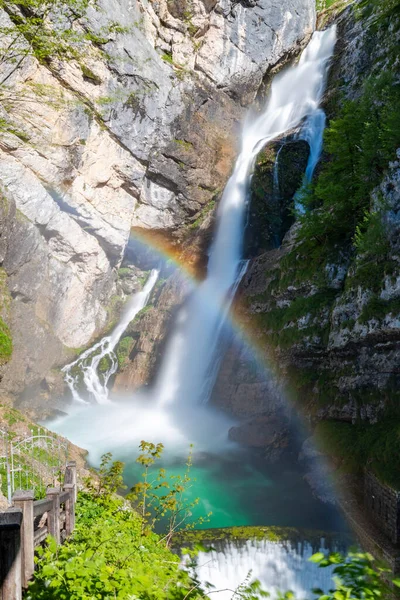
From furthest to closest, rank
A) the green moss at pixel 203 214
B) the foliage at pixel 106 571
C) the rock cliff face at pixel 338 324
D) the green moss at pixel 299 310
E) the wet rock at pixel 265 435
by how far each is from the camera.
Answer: the green moss at pixel 203 214 < the green moss at pixel 299 310 < the wet rock at pixel 265 435 < the rock cliff face at pixel 338 324 < the foliage at pixel 106 571

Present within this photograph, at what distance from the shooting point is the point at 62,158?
894 inches

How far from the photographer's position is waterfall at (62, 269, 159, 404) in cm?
2305

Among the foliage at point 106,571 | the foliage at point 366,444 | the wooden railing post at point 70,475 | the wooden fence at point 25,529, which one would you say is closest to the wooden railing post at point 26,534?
the wooden fence at point 25,529

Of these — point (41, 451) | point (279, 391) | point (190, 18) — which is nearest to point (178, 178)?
point (190, 18)

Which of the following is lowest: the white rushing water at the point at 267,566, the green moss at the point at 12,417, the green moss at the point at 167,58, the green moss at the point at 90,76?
the white rushing water at the point at 267,566

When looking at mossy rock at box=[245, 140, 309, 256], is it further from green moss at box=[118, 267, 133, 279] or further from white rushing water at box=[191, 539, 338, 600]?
white rushing water at box=[191, 539, 338, 600]

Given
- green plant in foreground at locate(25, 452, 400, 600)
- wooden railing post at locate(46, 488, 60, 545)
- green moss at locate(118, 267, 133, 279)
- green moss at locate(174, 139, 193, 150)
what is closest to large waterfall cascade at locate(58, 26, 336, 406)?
green moss at locate(118, 267, 133, 279)

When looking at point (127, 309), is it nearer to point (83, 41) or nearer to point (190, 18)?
point (83, 41)

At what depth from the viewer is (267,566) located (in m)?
9.63

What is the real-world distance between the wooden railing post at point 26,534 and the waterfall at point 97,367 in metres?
18.1

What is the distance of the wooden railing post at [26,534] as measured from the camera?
4.73 metres

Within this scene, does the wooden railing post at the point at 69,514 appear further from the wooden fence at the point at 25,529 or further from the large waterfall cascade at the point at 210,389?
the large waterfall cascade at the point at 210,389

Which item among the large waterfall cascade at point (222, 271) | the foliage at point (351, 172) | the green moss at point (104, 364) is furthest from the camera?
the green moss at point (104, 364)

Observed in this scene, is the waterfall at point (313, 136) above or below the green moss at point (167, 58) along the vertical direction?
below
